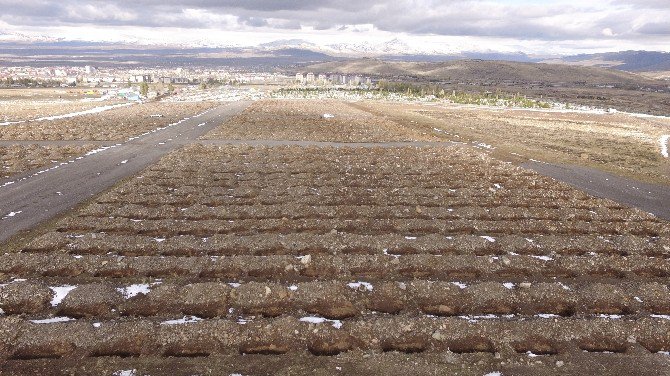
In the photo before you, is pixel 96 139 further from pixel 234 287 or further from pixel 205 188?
pixel 234 287

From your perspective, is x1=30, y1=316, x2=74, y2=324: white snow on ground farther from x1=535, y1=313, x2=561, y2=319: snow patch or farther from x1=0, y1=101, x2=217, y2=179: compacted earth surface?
x1=0, y1=101, x2=217, y2=179: compacted earth surface

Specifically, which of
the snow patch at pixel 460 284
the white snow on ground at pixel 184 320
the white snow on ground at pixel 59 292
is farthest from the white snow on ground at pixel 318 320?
the white snow on ground at pixel 59 292

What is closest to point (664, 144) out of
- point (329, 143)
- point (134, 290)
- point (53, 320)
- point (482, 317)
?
point (329, 143)

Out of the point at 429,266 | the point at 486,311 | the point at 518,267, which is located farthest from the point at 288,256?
the point at 518,267

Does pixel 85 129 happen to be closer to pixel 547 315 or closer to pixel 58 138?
pixel 58 138

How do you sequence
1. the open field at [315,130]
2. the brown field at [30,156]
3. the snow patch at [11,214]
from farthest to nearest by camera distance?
the open field at [315,130]
the brown field at [30,156]
the snow patch at [11,214]

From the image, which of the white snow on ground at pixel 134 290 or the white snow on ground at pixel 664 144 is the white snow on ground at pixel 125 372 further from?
the white snow on ground at pixel 664 144

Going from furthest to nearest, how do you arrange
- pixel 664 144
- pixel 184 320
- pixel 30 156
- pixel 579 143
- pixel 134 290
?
1. pixel 664 144
2. pixel 579 143
3. pixel 30 156
4. pixel 134 290
5. pixel 184 320
